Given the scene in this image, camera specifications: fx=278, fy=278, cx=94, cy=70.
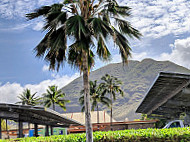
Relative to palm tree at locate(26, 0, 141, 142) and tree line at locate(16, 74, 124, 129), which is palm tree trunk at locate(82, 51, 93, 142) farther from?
tree line at locate(16, 74, 124, 129)

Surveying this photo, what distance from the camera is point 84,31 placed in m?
10.8

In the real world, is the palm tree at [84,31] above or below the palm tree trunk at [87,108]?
above

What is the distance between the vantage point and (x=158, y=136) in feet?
38.7

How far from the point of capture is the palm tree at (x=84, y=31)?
1104 cm

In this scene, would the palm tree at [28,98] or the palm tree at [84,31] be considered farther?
the palm tree at [28,98]

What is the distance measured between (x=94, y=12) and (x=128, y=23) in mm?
1630

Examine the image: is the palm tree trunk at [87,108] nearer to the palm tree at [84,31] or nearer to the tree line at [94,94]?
the palm tree at [84,31]

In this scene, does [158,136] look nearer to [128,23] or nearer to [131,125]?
[128,23]

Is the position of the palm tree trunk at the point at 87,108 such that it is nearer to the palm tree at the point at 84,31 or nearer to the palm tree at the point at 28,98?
the palm tree at the point at 84,31

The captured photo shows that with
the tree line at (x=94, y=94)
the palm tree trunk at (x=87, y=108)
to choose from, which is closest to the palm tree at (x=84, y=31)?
the palm tree trunk at (x=87, y=108)

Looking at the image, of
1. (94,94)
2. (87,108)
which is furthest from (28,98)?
(87,108)

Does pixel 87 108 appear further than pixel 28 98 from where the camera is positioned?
No

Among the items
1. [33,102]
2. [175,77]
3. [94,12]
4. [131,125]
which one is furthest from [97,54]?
[33,102]

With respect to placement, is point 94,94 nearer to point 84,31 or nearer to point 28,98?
point 28,98
